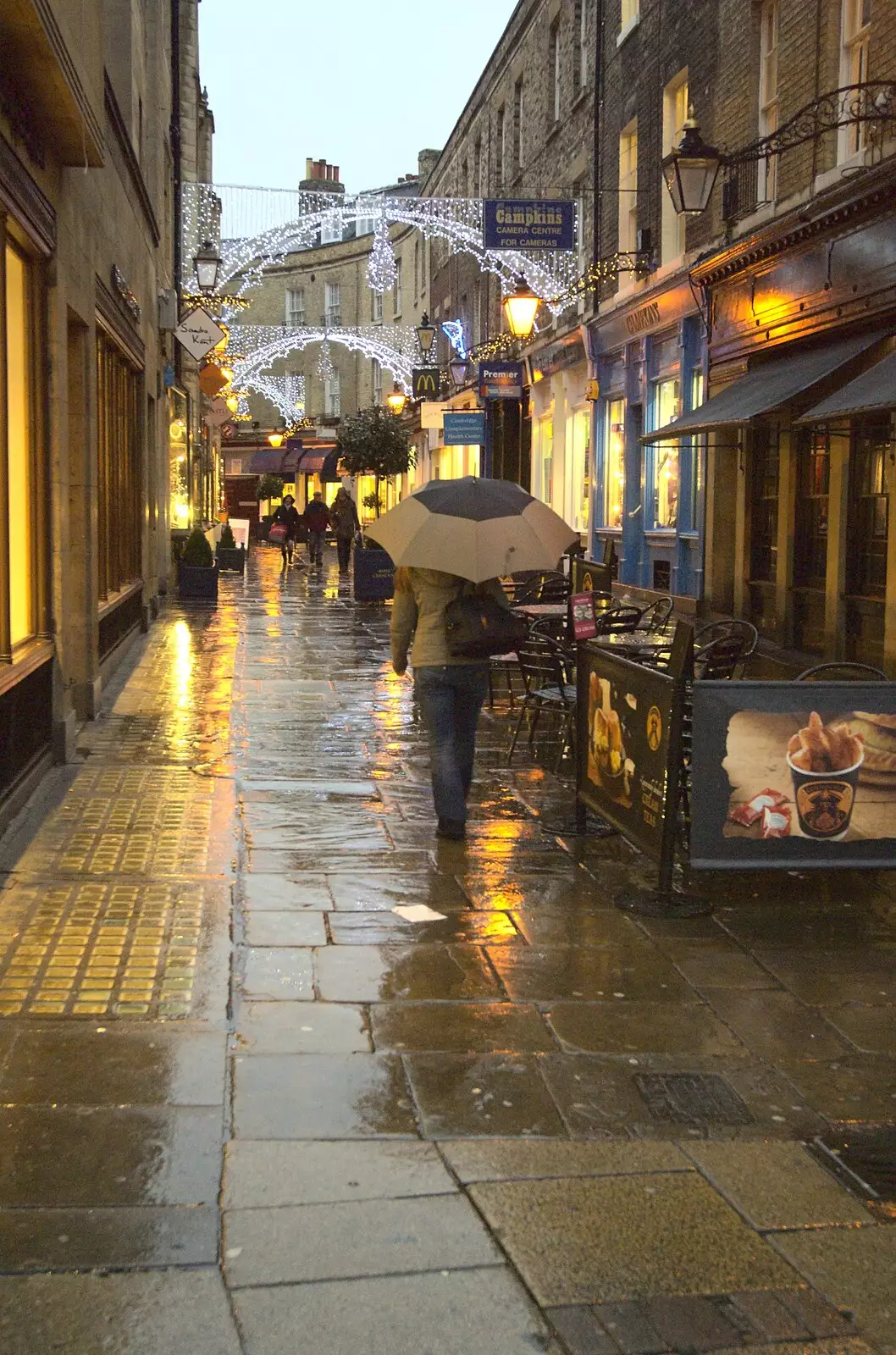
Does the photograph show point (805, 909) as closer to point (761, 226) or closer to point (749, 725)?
point (749, 725)

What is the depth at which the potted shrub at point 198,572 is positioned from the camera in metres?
22.9

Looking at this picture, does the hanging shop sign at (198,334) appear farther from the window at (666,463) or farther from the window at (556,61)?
the window at (556,61)

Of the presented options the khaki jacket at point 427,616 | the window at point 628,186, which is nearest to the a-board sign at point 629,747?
the khaki jacket at point 427,616

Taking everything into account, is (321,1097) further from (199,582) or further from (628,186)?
(628,186)

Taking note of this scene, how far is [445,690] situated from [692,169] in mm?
7748

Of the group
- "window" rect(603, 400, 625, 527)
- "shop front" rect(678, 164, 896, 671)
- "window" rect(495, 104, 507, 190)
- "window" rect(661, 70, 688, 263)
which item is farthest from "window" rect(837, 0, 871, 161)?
"window" rect(495, 104, 507, 190)

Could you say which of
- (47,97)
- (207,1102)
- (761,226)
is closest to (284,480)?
(761,226)

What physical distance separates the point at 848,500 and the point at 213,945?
9.54 m

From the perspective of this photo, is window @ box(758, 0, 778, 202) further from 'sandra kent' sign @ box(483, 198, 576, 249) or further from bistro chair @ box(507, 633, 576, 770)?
bistro chair @ box(507, 633, 576, 770)

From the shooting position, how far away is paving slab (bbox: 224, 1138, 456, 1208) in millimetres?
3824

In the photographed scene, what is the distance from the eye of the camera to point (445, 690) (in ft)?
25.5

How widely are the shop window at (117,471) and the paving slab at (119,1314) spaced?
35.1ft

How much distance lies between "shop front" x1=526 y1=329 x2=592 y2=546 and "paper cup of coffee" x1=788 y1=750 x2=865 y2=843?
19.0 meters

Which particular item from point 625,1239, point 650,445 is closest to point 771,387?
point 650,445
